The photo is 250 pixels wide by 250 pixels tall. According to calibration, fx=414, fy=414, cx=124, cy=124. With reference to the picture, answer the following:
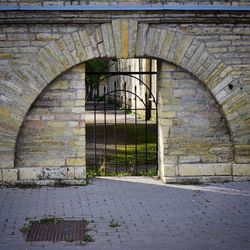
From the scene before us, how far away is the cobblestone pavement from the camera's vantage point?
16.1 feet

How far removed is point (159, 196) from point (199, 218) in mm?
1233

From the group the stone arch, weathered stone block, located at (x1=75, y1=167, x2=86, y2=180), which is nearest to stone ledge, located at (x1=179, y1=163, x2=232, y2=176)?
the stone arch

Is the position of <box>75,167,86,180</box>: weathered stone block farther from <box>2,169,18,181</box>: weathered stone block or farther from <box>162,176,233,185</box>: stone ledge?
<box>162,176,233,185</box>: stone ledge

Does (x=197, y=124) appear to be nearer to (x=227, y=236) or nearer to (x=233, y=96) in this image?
(x=233, y=96)

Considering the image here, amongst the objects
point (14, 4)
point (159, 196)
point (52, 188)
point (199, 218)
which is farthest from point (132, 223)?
point (14, 4)

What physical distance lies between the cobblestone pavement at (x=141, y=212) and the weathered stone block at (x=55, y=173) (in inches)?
13.2

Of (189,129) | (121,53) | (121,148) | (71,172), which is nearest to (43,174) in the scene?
(71,172)

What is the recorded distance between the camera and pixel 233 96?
7625mm

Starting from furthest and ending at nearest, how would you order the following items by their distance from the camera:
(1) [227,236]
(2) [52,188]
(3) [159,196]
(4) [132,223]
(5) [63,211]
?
(2) [52,188], (3) [159,196], (5) [63,211], (4) [132,223], (1) [227,236]

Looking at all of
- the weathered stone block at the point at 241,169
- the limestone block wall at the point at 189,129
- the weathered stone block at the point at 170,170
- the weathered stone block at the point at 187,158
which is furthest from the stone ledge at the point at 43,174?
the weathered stone block at the point at 241,169

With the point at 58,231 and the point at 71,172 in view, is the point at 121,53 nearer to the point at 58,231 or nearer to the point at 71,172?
the point at 71,172

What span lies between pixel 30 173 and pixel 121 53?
2722 millimetres

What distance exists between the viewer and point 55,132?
7562 mm

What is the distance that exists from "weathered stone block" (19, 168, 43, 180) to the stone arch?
0.89ft
